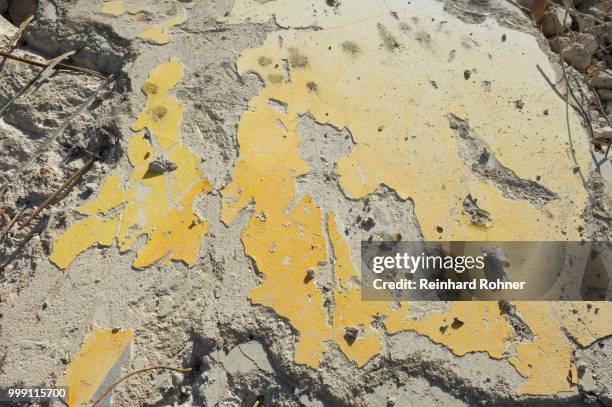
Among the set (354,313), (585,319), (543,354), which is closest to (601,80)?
(585,319)

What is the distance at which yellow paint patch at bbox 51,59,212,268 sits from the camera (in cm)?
186

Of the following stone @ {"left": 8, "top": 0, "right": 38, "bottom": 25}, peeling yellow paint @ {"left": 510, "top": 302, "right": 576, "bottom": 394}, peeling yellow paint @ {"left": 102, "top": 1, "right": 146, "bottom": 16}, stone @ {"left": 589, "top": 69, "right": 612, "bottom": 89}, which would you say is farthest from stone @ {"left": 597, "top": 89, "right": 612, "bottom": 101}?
stone @ {"left": 8, "top": 0, "right": 38, "bottom": 25}

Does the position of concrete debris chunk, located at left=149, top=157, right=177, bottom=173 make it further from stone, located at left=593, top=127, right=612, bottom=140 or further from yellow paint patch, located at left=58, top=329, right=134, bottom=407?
stone, located at left=593, top=127, right=612, bottom=140

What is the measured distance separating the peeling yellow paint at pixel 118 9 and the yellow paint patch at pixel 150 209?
68 centimetres

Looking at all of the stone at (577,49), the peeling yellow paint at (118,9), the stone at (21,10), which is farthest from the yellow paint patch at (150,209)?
the stone at (577,49)

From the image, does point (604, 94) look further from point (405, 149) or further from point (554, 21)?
point (405, 149)

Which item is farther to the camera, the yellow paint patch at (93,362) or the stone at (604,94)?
the stone at (604,94)

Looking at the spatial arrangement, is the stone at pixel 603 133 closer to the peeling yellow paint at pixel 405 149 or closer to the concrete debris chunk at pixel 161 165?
the peeling yellow paint at pixel 405 149

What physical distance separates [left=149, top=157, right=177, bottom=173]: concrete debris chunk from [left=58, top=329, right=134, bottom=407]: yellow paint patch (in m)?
0.63

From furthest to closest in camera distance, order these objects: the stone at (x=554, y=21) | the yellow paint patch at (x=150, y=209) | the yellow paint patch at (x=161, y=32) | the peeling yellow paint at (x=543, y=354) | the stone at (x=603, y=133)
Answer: the stone at (x=554, y=21) → the yellow paint patch at (x=161, y=32) → the stone at (x=603, y=133) → the yellow paint patch at (x=150, y=209) → the peeling yellow paint at (x=543, y=354)

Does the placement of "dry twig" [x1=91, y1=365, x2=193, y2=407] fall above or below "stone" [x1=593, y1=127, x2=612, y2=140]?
below

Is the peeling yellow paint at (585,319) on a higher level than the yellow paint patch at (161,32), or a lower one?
lower

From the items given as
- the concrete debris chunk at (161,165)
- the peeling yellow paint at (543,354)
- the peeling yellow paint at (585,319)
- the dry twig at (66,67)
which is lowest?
the peeling yellow paint at (543,354)

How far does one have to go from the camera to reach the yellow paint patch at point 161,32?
2348 mm
